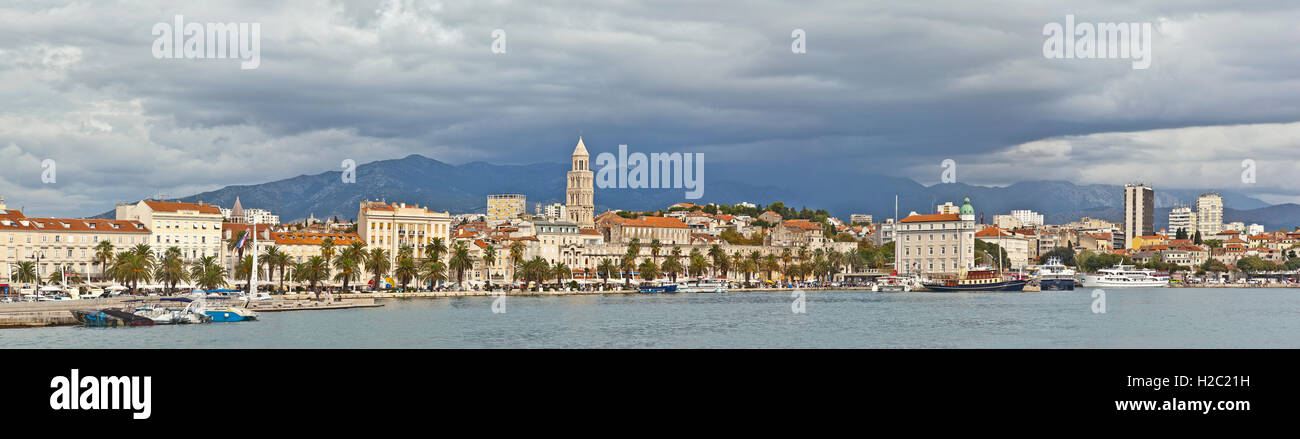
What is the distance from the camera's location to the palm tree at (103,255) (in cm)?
7550

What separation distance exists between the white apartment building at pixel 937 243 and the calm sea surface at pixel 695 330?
260ft

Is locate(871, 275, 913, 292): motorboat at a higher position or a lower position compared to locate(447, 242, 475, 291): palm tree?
lower

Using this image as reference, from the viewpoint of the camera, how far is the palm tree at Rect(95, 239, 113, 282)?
7550 centimetres

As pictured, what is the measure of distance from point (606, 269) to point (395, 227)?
82.4 ft

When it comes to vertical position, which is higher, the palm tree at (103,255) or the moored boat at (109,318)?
the palm tree at (103,255)

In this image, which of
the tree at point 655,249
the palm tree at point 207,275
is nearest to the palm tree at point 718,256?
the tree at point 655,249

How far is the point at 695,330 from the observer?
154ft

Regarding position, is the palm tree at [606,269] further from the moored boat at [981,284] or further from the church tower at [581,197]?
the moored boat at [981,284]

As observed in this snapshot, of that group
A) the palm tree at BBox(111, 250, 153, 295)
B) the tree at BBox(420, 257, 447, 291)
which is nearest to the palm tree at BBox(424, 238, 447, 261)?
the tree at BBox(420, 257, 447, 291)

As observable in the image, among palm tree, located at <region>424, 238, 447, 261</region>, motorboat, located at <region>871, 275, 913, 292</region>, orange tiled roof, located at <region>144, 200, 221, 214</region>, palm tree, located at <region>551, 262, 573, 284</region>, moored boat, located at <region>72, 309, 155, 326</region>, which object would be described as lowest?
motorboat, located at <region>871, 275, 913, 292</region>

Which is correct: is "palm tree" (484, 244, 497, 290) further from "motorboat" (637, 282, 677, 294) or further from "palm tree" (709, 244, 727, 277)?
"palm tree" (709, 244, 727, 277)

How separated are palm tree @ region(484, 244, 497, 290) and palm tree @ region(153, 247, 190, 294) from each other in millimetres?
31413
